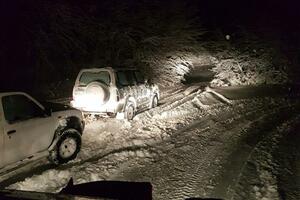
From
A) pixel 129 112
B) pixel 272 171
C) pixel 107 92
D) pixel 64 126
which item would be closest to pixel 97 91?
pixel 107 92

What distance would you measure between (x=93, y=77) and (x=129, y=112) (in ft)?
5.77

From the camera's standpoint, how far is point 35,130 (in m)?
7.08

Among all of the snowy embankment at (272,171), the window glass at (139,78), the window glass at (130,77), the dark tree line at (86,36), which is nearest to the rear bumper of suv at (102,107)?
the window glass at (130,77)

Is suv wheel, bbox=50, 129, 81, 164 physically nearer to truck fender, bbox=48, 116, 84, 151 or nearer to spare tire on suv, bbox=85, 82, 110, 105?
truck fender, bbox=48, 116, 84, 151

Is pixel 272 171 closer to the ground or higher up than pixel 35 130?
closer to the ground

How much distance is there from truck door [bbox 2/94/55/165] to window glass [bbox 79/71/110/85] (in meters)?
4.19

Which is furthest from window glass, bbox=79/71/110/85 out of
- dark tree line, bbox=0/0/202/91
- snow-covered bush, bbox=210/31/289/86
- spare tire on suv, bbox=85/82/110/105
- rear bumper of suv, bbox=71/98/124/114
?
snow-covered bush, bbox=210/31/289/86

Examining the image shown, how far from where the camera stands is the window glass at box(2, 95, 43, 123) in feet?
21.6

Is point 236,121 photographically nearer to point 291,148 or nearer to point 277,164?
point 291,148

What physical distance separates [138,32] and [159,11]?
292cm

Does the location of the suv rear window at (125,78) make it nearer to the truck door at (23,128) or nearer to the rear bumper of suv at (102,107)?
the rear bumper of suv at (102,107)

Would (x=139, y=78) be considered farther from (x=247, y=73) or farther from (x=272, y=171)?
(x=247, y=73)

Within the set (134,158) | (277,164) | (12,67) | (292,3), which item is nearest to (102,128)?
(134,158)

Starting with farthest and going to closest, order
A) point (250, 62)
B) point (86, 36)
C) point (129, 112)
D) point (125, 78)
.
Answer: point (250, 62)
point (86, 36)
point (125, 78)
point (129, 112)
